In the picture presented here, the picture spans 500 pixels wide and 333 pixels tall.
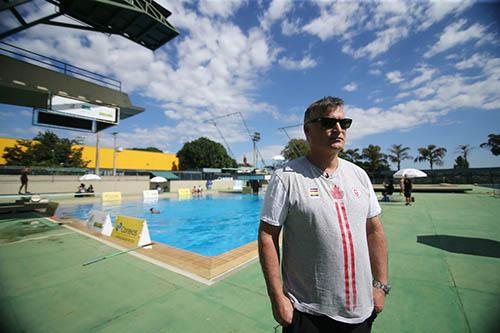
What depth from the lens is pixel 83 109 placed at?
1458 cm

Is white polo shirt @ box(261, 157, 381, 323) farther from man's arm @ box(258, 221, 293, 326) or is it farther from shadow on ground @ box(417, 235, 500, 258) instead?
shadow on ground @ box(417, 235, 500, 258)

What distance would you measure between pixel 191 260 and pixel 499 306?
5322mm

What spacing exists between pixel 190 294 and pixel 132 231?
3.99 m

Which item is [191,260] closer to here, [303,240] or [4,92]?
[303,240]

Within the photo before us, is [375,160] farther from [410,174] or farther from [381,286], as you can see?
[381,286]

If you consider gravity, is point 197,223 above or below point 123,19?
below

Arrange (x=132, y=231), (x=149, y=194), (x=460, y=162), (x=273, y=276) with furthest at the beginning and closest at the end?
(x=460, y=162)
(x=149, y=194)
(x=132, y=231)
(x=273, y=276)

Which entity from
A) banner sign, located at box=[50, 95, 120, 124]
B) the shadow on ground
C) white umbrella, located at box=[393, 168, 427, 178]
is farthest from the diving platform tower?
white umbrella, located at box=[393, 168, 427, 178]

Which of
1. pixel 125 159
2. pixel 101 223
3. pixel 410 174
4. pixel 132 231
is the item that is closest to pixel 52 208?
pixel 101 223

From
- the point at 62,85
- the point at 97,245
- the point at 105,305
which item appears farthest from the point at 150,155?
the point at 105,305

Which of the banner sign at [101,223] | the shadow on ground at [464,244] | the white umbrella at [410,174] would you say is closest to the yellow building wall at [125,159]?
the banner sign at [101,223]

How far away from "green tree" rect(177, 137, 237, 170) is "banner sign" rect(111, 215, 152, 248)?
49.8 metres

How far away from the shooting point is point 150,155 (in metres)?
48.8

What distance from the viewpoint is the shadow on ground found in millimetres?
4969
